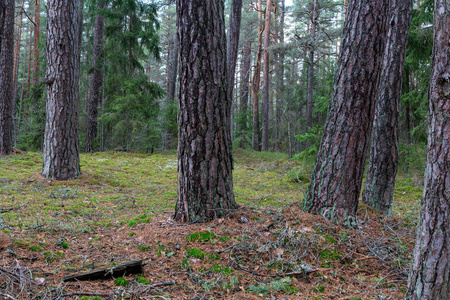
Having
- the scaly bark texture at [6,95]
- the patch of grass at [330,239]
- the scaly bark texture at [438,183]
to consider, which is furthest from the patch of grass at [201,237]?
the scaly bark texture at [6,95]

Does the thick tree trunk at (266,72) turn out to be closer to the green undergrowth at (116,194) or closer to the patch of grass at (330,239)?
the green undergrowth at (116,194)

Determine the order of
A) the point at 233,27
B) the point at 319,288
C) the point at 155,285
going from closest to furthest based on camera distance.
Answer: the point at 155,285
the point at 319,288
the point at 233,27

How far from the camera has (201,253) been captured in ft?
9.75

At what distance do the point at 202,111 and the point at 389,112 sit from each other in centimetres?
319

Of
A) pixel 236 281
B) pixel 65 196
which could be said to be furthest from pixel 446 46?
pixel 65 196

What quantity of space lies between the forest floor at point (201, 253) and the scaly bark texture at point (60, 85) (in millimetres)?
1761

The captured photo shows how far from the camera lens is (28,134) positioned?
47.0ft

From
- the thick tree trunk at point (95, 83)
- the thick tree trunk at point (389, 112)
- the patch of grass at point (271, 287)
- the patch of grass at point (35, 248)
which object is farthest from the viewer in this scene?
the thick tree trunk at point (95, 83)

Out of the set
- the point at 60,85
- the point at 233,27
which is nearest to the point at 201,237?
the point at 60,85

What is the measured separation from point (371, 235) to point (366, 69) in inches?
80.1

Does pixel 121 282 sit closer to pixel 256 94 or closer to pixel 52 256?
pixel 52 256

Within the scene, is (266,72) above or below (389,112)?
above

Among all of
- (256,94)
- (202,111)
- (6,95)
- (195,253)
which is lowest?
(195,253)

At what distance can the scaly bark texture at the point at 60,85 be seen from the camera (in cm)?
652
